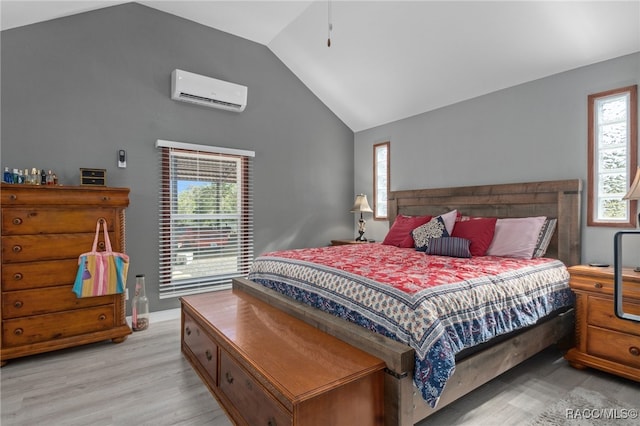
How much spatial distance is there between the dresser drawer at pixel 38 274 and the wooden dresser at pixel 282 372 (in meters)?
1.22

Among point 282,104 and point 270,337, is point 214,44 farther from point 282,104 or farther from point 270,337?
point 270,337

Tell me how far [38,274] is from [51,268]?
89 millimetres

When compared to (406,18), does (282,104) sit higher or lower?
lower

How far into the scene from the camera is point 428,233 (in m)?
3.41

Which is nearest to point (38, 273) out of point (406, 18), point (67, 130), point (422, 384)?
point (67, 130)

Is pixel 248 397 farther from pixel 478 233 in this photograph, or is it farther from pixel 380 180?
pixel 380 180

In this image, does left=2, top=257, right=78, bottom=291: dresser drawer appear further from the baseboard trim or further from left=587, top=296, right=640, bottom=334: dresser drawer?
left=587, top=296, right=640, bottom=334: dresser drawer

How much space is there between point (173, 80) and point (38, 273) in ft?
7.40

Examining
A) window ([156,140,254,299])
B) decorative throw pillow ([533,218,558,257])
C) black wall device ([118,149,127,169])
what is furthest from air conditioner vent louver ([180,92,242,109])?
decorative throw pillow ([533,218,558,257])

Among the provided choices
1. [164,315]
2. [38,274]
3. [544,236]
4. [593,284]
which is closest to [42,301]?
[38,274]

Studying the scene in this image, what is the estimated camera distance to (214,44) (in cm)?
404

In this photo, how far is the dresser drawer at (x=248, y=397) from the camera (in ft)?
4.82

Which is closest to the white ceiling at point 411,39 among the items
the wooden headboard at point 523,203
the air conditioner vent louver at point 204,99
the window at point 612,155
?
the window at point 612,155

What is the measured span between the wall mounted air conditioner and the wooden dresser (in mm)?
2443
